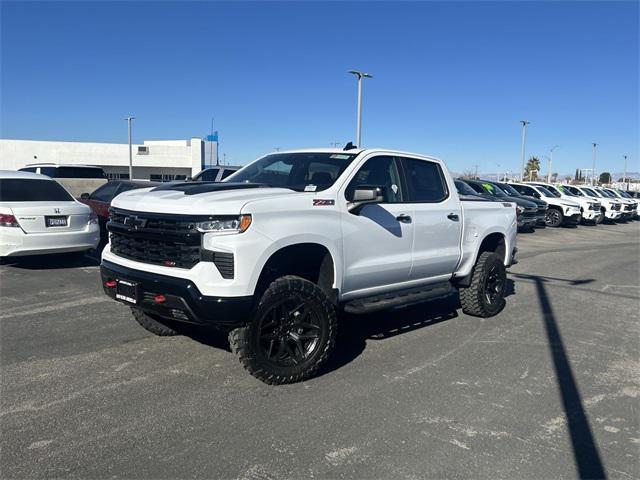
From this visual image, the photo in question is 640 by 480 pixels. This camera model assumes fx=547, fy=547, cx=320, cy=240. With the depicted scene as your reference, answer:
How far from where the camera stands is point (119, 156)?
187 ft

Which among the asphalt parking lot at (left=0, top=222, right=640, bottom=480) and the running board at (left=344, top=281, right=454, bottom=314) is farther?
the running board at (left=344, top=281, right=454, bottom=314)

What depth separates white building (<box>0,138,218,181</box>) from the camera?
53219 millimetres

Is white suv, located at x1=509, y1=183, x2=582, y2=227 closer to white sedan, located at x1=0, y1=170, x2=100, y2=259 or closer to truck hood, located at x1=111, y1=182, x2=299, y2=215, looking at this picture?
white sedan, located at x1=0, y1=170, x2=100, y2=259

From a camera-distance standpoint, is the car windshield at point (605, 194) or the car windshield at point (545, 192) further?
the car windshield at point (605, 194)

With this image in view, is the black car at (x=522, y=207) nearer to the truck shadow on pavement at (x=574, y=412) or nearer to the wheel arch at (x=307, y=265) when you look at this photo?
the truck shadow on pavement at (x=574, y=412)

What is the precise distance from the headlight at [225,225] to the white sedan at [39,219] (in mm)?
5741

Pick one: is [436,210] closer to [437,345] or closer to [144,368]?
[437,345]

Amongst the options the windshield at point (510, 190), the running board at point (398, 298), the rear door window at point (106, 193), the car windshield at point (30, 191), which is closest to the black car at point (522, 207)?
the windshield at point (510, 190)

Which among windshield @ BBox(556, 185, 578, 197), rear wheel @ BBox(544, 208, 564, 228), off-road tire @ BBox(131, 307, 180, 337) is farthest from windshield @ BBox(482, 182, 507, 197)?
off-road tire @ BBox(131, 307, 180, 337)

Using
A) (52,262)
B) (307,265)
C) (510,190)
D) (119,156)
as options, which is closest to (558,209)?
(510,190)

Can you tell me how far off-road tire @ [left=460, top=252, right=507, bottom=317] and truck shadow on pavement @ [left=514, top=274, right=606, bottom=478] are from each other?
75 cm

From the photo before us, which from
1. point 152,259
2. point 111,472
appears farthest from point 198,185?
point 111,472

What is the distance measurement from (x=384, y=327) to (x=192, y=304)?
2.91 meters

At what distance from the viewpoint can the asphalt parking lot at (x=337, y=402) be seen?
3326 mm
